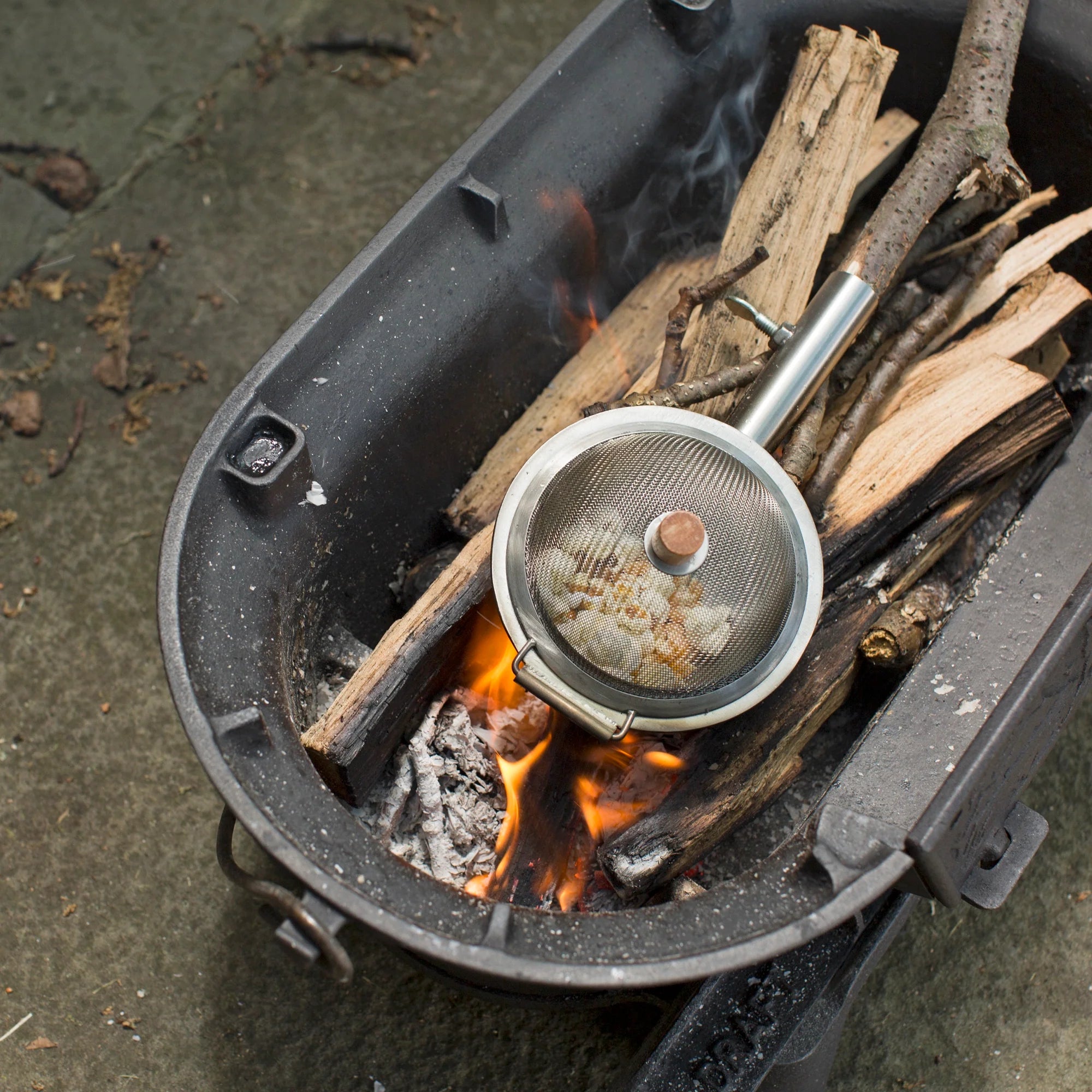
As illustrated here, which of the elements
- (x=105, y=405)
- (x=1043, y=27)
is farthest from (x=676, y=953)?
(x=105, y=405)

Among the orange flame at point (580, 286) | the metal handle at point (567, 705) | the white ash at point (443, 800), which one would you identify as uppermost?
the orange flame at point (580, 286)

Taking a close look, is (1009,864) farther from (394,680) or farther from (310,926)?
(310,926)

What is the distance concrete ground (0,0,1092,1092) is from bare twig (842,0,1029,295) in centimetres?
137

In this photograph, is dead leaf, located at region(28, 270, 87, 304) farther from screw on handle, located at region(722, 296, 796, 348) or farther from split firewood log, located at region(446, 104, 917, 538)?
screw on handle, located at region(722, 296, 796, 348)

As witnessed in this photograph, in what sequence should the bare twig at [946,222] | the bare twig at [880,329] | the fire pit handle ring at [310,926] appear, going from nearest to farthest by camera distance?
the fire pit handle ring at [310,926]
the bare twig at [880,329]
the bare twig at [946,222]

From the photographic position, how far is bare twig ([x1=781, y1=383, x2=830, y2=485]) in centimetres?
195

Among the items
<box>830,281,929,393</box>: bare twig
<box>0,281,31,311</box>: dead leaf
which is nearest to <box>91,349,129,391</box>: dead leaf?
<box>0,281,31,311</box>: dead leaf

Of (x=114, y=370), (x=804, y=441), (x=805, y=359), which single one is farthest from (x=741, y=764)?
(x=114, y=370)

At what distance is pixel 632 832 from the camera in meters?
1.86

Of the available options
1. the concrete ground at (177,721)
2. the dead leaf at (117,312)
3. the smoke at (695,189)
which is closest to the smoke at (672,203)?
the smoke at (695,189)

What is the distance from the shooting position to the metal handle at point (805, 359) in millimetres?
1845

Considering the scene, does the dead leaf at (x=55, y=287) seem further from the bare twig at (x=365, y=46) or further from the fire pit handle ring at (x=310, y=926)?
the fire pit handle ring at (x=310, y=926)

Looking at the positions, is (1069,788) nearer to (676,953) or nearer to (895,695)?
(895,695)

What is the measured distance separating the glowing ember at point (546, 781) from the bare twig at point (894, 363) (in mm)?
596
